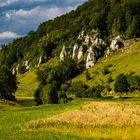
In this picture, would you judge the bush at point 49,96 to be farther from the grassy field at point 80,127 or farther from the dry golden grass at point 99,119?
the dry golden grass at point 99,119

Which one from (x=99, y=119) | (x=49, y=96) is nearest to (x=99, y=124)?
(x=99, y=119)

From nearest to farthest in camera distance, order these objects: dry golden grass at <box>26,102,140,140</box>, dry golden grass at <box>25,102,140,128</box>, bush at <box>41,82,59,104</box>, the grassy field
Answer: the grassy field → dry golden grass at <box>26,102,140,140</box> → dry golden grass at <box>25,102,140,128</box> → bush at <box>41,82,59,104</box>

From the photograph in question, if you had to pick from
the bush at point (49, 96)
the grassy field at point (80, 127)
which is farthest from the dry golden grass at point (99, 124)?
the bush at point (49, 96)

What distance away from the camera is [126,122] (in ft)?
175

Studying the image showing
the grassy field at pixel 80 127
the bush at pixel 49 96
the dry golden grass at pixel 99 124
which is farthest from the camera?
the bush at pixel 49 96

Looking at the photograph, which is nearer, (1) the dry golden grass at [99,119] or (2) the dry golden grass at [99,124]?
(2) the dry golden grass at [99,124]

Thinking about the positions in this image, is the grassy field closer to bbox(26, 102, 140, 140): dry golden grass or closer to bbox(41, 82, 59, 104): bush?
bbox(26, 102, 140, 140): dry golden grass

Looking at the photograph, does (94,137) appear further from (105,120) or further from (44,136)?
(105,120)

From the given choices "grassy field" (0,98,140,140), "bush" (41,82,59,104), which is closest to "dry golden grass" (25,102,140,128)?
"grassy field" (0,98,140,140)

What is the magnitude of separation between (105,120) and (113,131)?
7543 mm

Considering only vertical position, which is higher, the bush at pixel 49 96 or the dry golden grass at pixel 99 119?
the bush at pixel 49 96

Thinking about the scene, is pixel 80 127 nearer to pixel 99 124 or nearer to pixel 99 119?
pixel 99 124

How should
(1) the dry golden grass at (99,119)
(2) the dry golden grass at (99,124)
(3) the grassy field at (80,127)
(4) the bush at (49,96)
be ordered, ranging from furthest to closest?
(4) the bush at (49,96) → (1) the dry golden grass at (99,119) → (2) the dry golden grass at (99,124) → (3) the grassy field at (80,127)

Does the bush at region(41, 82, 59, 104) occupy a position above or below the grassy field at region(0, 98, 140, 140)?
above
